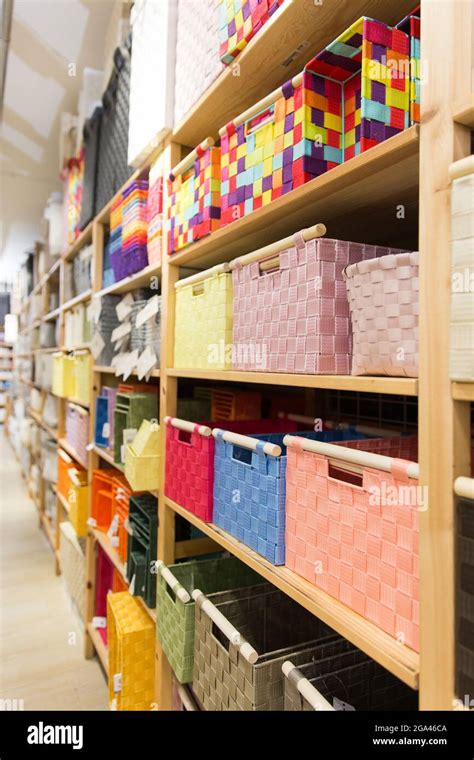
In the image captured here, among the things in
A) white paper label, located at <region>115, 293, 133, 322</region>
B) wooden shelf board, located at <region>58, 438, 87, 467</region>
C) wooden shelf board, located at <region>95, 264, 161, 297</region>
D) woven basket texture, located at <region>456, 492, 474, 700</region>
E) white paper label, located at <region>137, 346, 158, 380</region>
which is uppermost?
wooden shelf board, located at <region>95, 264, 161, 297</region>

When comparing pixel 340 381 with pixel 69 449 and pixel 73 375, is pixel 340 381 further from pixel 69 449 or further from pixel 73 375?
pixel 69 449

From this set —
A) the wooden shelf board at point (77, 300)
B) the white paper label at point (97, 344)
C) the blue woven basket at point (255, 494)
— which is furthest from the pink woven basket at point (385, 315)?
the wooden shelf board at point (77, 300)

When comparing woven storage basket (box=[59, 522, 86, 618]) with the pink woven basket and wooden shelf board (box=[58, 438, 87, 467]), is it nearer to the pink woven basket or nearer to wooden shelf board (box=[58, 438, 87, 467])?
wooden shelf board (box=[58, 438, 87, 467])

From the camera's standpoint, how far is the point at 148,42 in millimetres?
1774

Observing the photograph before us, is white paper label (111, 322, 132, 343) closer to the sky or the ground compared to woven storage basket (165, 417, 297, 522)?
closer to the sky

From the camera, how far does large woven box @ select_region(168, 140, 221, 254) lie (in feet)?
4.59

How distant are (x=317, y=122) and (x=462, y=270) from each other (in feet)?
1.76

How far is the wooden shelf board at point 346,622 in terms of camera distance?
2.37 feet

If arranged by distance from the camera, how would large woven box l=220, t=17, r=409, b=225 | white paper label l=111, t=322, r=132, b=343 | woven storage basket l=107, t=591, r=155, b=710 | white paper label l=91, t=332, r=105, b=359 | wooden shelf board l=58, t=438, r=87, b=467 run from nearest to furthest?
1. large woven box l=220, t=17, r=409, b=225
2. woven storage basket l=107, t=591, r=155, b=710
3. white paper label l=111, t=322, r=132, b=343
4. white paper label l=91, t=332, r=105, b=359
5. wooden shelf board l=58, t=438, r=87, b=467

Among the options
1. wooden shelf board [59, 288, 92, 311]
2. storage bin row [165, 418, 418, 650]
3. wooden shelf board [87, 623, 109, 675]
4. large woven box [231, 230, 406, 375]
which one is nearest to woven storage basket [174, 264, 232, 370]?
large woven box [231, 230, 406, 375]

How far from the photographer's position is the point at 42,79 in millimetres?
2982

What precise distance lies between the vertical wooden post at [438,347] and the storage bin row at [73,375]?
7.77ft

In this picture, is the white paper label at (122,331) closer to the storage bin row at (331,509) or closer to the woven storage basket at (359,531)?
the storage bin row at (331,509)
